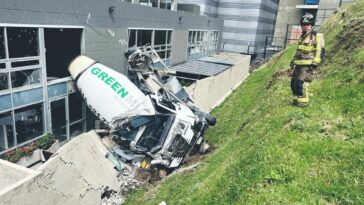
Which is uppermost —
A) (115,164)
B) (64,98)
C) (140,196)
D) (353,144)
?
(353,144)

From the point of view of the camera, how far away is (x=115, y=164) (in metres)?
9.59

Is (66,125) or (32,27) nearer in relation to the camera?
(32,27)

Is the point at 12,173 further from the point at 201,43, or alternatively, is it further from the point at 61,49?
the point at 201,43

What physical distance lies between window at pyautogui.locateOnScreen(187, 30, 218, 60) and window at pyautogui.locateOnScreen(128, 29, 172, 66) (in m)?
4.02

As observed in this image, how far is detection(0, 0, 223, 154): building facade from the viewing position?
9406 mm

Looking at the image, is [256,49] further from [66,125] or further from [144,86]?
[66,125]

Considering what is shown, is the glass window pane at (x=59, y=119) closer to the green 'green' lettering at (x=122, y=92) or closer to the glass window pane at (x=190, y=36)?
the green 'green' lettering at (x=122, y=92)

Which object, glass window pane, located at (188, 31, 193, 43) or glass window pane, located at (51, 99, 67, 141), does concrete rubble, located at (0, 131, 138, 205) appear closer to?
glass window pane, located at (51, 99, 67, 141)

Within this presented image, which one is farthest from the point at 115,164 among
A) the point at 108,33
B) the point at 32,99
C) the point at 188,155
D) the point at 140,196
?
the point at 108,33

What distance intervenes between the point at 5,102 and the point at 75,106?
140 inches

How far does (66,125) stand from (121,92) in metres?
2.81

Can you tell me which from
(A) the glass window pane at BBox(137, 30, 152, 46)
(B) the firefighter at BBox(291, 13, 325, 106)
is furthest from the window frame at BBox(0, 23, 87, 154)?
(B) the firefighter at BBox(291, 13, 325, 106)

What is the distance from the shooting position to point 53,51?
13203 mm

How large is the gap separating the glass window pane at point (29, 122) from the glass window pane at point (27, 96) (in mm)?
262
